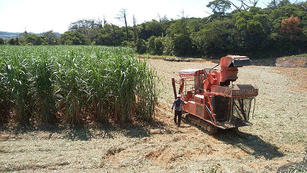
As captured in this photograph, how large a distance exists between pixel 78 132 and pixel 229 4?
4737 cm

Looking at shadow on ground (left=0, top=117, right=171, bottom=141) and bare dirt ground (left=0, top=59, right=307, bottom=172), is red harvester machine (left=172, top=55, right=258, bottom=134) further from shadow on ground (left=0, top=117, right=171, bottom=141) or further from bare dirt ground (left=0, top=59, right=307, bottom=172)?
shadow on ground (left=0, top=117, right=171, bottom=141)

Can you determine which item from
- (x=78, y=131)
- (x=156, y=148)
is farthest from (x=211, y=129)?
(x=78, y=131)

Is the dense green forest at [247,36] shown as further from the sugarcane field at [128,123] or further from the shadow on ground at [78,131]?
the shadow on ground at [78,131]

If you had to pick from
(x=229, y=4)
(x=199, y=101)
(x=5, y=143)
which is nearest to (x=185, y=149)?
(x=199, y=101)

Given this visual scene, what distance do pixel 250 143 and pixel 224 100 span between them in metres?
1.51

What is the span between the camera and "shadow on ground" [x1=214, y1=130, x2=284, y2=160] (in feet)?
22.3

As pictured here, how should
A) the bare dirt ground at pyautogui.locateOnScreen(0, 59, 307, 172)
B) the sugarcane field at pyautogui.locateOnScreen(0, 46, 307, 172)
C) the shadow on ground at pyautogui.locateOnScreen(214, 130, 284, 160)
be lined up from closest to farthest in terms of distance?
the bare dirt ground at pyautogui.locateOnScreen(0, 59, 307, 172)
the sugarcane field at pyautogui.locateOnScreen(0, 46, 307, 172)
the shadow on ground at pyautogui.locateOnScreen(214, 130, 284, 160)

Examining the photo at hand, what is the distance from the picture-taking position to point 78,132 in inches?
286

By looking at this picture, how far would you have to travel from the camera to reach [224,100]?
7.94 metres

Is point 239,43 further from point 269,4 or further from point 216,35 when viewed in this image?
point 269,4

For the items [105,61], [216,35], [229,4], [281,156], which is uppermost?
[229,4]

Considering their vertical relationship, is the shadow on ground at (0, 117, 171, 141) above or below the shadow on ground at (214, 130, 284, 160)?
above

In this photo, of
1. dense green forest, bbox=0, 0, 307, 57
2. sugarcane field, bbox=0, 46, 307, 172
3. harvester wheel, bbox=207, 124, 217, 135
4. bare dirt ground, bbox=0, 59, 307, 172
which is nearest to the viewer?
bare dirt ground, bbox=0, 59, 307, 172

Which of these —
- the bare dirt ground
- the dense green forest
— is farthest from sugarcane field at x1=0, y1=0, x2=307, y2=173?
the dense green forest
